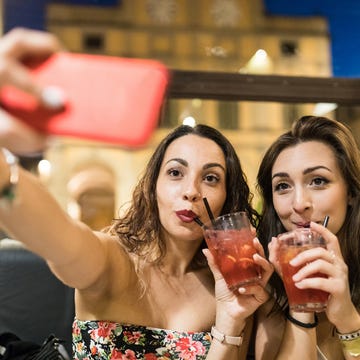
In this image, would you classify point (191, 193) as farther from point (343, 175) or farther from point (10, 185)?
point (10, 185)

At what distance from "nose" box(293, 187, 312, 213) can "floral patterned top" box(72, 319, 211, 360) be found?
1.80 ft

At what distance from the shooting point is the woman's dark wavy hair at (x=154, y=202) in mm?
1931

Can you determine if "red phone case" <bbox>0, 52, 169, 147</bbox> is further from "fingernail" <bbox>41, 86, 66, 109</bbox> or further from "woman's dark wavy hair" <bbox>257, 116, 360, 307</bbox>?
"woman's dark wavy hair" <bbox>257, 116, 360, 307</bbox>

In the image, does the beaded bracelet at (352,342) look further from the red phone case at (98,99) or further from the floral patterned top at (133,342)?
the red phone case at (98,99)

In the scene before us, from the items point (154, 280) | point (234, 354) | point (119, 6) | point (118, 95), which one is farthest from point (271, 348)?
point (119, 6)

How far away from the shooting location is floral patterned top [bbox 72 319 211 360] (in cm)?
176

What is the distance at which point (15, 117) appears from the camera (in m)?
0.75

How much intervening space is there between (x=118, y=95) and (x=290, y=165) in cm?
124

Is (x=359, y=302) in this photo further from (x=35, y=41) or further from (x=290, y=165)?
(x=35, y=41)

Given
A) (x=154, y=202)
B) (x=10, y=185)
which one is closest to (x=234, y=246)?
(x=154, y=202)

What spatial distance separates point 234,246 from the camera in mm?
1555

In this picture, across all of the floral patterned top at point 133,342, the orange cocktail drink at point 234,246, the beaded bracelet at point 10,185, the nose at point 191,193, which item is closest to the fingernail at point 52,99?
the beaded bracelet at point 10,185

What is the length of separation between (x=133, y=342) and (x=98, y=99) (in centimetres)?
120

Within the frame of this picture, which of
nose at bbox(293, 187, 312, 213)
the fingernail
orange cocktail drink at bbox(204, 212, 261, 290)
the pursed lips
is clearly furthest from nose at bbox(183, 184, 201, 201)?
the fingernail
